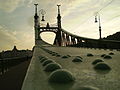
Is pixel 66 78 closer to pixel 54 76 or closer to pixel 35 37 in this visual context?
pixel 54 76

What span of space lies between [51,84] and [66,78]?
5.7 inches

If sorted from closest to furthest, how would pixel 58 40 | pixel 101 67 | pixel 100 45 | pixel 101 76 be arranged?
pixel 101 76 → pixel 101 67 → pixel 100 45 → pixel 58 40

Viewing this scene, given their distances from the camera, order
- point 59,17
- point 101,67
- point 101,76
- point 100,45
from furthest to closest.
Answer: point 59,17 < point 100,45 < point 101,67 < point 101,76

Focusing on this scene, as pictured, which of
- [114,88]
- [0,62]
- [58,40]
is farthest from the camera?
[58,40]

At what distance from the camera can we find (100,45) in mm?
17141

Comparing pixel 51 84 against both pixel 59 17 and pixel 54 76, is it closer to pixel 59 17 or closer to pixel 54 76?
pixel 54 76

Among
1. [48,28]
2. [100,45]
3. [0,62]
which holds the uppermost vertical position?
[48,28]

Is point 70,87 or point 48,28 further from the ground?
point 48,28

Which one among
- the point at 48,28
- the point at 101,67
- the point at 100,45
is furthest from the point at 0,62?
the point at 48,28

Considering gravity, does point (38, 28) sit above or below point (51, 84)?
above

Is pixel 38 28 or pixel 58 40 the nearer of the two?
pixel 58 40

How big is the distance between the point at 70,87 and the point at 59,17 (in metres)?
54.0

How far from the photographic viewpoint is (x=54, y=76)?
2.28m

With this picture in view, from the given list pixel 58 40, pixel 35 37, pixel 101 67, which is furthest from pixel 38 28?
pixel 101 67
